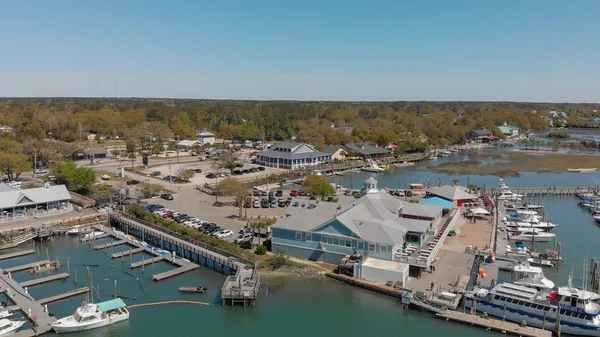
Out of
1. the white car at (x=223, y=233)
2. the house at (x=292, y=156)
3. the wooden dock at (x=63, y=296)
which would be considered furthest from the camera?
the house at (x=292, y=156)

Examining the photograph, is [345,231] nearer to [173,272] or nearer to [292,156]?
[173,272]

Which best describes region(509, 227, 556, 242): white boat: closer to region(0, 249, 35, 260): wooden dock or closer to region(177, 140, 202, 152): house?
region(0, 249, 35, 260): wooden dock

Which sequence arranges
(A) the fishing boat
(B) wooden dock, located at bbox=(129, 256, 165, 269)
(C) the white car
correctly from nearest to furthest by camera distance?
1. (A) the fishing boat
2. (B) wooden dock, located at bbox=(129, 256, 165, 269)
3. (C) the white car

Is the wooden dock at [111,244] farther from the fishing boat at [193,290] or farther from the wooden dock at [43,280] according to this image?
the fishing boat at [193,290]

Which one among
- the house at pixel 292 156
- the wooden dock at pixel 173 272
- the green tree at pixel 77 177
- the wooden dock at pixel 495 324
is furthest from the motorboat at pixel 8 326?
the house at pixel 292 156

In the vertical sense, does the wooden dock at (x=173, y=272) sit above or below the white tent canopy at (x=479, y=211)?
below

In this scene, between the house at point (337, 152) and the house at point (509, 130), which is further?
the house at point (509, 130)

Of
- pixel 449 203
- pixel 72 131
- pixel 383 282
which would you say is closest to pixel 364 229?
pixel 383 282

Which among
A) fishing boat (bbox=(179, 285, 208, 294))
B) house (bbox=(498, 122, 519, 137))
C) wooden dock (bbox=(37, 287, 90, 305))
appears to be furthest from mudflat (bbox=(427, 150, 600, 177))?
wooden dock (bbox=(37, 287, 90, 305))

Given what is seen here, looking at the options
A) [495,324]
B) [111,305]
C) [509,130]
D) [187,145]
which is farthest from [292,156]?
[509,130]
